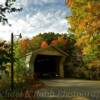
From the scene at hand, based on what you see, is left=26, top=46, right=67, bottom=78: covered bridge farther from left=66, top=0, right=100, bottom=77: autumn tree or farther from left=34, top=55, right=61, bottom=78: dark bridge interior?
left=66, top=0, right=100, bottom=77: autumn tree

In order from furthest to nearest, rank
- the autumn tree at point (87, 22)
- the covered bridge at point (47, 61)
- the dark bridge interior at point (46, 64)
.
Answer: the dark bridge interior at point (46, 64), the covered bridge at point (47, 61), the autumn tree at point (87, 22)

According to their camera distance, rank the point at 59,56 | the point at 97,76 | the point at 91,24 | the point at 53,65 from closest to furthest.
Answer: the point at 91,24 → the point at 97,76 → the point at 59,56 → the point at 53,65

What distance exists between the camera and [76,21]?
29.0 m

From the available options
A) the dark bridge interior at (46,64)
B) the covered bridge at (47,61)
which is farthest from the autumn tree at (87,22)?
the dark bridge interior at (46,64)

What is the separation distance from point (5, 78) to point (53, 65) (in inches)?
849

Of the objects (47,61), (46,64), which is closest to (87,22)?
(47,61)

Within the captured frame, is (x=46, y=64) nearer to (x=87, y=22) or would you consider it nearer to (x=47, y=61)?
(x=47, y=61)

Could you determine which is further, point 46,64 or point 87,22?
point 46,64

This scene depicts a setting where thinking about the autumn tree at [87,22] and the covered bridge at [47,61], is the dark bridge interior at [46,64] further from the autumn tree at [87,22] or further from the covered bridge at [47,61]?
the autumn tree at [87,22]

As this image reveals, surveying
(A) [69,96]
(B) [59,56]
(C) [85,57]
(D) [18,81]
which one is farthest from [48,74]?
(A) [69,96]

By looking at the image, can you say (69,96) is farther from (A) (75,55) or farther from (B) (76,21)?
(A) (75,55)

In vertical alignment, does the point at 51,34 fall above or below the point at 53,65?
above

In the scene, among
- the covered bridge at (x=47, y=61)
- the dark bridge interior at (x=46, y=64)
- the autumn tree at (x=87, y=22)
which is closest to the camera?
the autumn tree at (x=87, y=22)

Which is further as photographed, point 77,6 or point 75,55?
point 75,55
